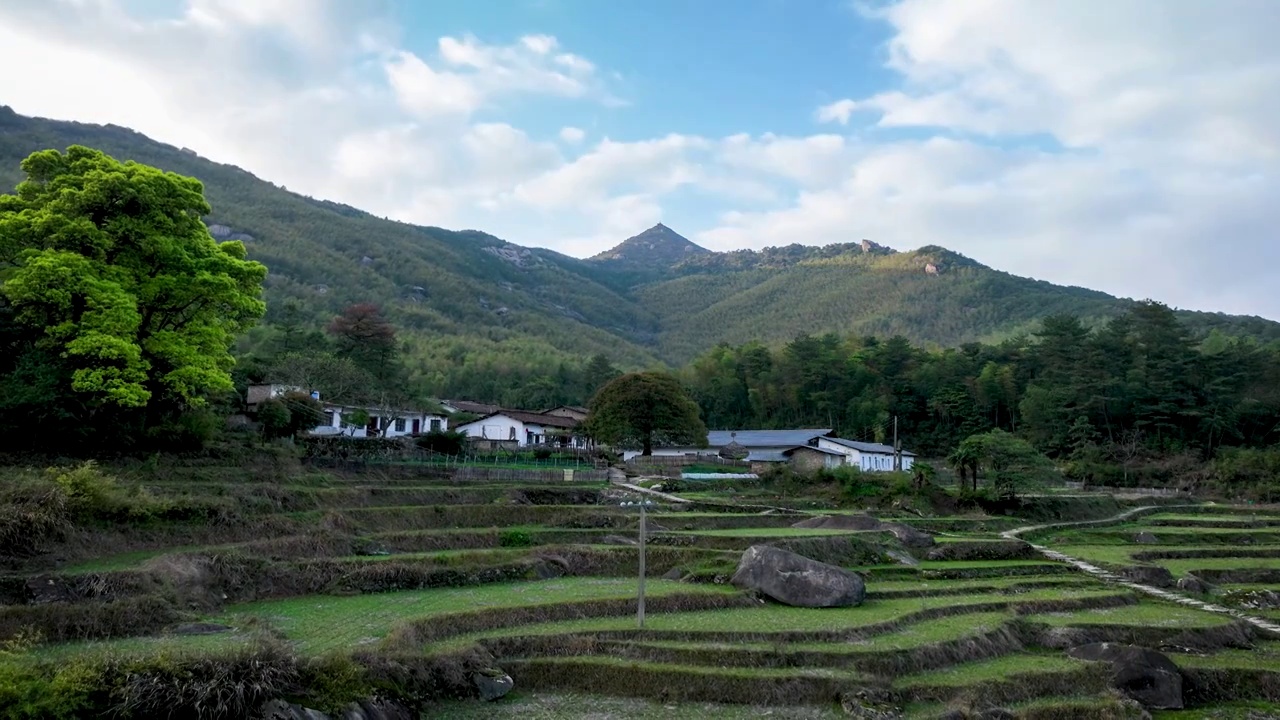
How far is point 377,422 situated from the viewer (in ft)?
183

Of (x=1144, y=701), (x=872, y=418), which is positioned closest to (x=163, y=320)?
(x=1144, y=701)

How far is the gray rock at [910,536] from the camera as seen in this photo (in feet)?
103

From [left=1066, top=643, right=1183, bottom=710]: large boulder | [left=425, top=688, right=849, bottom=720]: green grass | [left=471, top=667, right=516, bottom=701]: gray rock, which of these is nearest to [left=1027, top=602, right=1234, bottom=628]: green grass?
[left=1066, top=643, right=1183, bottom=710]: large boulder

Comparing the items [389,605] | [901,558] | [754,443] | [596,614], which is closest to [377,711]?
[389,605]

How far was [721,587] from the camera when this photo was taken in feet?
74.1

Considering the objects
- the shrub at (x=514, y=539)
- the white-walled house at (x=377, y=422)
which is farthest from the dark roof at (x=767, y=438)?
the shrub at (x=514, y=539)

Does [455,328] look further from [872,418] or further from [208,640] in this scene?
[208,640]

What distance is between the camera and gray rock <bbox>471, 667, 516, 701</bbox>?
49.1 ft

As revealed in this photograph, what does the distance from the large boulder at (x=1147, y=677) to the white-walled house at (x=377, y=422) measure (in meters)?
41.6

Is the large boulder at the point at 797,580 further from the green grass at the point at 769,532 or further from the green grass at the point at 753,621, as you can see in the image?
the green grass at the point at 769,532

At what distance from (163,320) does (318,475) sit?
875cm

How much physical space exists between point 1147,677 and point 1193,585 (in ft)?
44.7

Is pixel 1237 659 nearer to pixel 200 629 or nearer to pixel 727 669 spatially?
pixel 727 669

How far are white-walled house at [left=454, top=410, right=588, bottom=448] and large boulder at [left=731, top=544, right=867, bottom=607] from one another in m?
39.6
